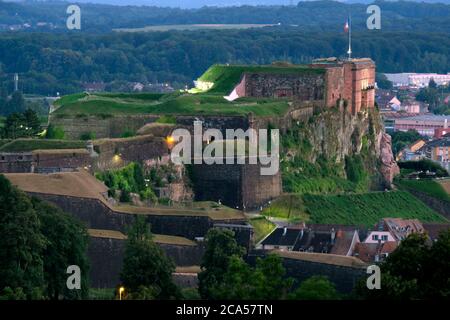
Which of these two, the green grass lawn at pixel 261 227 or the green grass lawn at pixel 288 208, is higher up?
the green grass lawn at pixel 261 227

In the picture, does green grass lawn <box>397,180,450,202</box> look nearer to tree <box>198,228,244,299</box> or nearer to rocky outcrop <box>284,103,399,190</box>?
rocky outcrop <box>284,103,399,190</box>

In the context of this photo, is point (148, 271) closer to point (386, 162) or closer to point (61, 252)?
point (61, 252)

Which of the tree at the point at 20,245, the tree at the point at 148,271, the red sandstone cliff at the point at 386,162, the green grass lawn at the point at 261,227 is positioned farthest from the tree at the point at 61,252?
the red sandstone cliff at the point at 386,162

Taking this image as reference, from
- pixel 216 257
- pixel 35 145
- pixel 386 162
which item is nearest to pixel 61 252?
pixel 216 257

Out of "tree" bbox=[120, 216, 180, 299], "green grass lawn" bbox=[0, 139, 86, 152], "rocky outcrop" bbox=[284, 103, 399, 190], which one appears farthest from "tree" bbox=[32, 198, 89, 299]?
"rocky outcrop" bbox=[284, 103, 399, 190]

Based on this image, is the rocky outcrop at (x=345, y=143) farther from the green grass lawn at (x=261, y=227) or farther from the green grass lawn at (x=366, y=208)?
the green grass lawn at (x=261, y=227)
